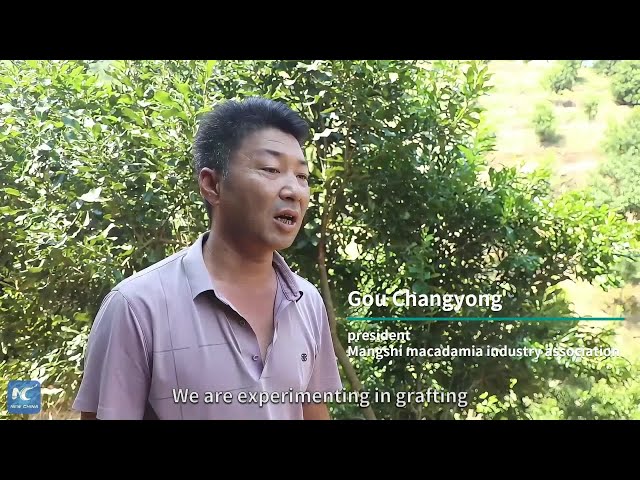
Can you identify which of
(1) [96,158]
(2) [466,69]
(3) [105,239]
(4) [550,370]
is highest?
(2) [466,69]

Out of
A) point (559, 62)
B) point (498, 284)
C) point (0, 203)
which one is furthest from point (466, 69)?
point (0, 203)

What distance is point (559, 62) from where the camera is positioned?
390cm

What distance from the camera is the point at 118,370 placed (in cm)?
341

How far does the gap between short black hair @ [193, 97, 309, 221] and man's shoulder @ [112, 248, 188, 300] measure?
30 centimetres

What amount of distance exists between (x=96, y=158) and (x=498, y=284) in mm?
2139

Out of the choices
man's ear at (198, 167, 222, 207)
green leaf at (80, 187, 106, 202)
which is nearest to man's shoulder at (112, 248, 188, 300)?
man's ear at (198, 167, 222, 207)

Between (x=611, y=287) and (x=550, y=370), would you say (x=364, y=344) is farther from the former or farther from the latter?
(x=611, y=287)

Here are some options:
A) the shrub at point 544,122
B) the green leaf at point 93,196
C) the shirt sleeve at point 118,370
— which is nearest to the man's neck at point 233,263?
the shirt sleeve at point 118,370

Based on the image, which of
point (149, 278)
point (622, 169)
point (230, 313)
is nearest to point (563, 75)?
point (622, 169)

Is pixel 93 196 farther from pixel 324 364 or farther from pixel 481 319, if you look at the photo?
pixel 481 319

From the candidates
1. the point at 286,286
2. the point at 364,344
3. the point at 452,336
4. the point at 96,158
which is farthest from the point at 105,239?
the point at 452,336

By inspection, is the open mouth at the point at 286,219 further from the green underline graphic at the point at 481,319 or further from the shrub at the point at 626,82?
the shrub at the point at 626,82

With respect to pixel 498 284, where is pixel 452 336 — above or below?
below

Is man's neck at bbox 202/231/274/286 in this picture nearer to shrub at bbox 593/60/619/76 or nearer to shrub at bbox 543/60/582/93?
shrub at bbox 543/60/582/93
